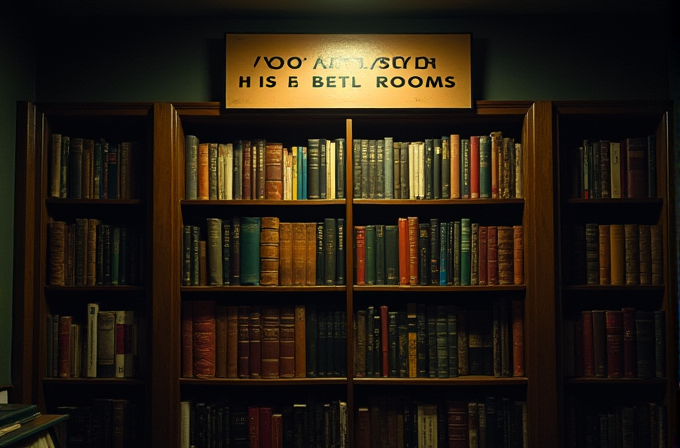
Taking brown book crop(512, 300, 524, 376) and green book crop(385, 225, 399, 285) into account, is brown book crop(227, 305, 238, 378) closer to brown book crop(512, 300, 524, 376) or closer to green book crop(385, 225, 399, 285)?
green book crop(385, 225, 399, 285)

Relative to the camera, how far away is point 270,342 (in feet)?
9.13

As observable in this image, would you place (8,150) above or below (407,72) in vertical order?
below

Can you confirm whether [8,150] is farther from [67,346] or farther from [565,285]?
[565,285]

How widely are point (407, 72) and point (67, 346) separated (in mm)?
1891

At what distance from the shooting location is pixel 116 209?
9.97ft

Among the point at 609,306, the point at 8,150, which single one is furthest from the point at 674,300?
the point at 8,150

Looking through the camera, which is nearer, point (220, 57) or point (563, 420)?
point (563, 420)

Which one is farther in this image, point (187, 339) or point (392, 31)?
point (392, 31)

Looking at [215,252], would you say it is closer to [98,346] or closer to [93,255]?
[93,255]

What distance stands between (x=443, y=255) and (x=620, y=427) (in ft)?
3.45

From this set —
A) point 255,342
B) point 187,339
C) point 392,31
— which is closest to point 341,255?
point 255,342

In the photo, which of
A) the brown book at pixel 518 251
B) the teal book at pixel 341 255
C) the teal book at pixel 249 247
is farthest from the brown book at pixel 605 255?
the teal book at pixel 249 247

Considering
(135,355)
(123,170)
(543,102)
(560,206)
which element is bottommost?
(135,355)

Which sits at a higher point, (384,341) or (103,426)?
(384,341)
